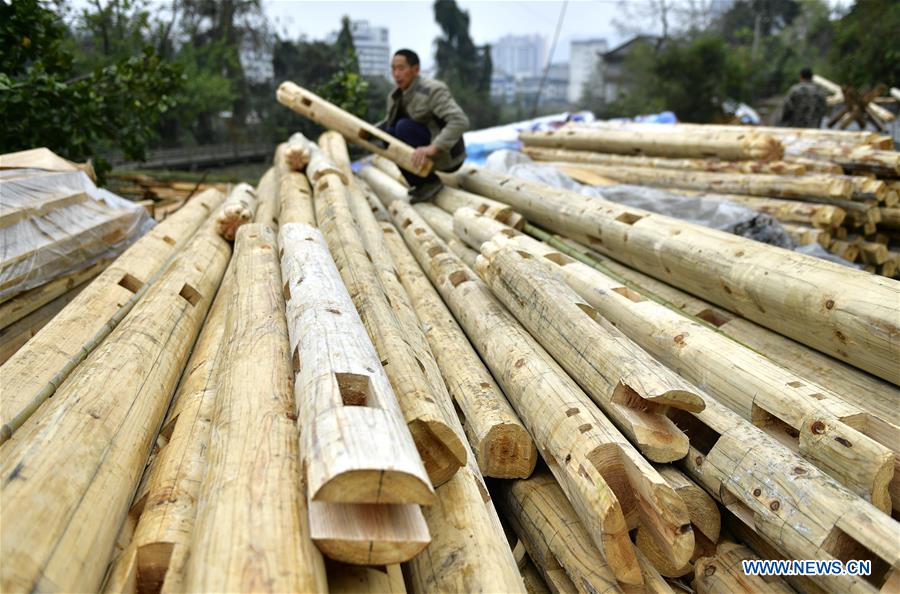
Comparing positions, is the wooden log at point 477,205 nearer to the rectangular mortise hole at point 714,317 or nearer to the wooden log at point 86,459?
the rectangular mortise hole at point 714,317

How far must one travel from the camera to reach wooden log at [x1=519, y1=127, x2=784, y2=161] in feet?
21.4

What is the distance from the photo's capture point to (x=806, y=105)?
10.2 m

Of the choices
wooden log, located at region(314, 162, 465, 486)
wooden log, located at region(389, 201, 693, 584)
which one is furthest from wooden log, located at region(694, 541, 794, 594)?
wooden log, located at region(314, 162, 465, 486)

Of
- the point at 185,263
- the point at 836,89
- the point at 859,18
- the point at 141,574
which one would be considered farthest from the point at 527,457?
the point at 859,18

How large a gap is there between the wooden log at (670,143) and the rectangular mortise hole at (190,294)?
570cm

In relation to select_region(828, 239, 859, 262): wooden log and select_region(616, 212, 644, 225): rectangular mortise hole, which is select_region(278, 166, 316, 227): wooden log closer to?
select_region(616, 212, 644, 225): rectangular mortise hole

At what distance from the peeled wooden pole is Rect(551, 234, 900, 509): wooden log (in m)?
0.03

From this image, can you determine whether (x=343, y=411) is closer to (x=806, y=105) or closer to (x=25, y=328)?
(x=25, y=328)

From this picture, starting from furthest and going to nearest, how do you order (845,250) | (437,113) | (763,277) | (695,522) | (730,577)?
(437,113) < (845,250) < (763,277) < (695,522) < (730,577)

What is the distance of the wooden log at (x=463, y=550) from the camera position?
1781 millimetres

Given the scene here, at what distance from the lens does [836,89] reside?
47.5ft

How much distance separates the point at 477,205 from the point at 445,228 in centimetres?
38

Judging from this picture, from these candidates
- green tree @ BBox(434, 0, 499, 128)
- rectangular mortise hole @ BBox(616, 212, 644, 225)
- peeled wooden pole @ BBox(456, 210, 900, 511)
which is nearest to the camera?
peeled wooden pole @ BBox(456, 210, 900, 511)

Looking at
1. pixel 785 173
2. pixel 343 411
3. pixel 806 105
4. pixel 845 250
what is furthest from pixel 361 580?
pixel 806 105
